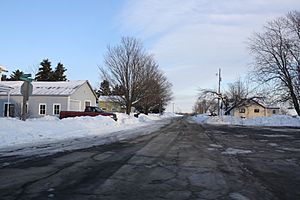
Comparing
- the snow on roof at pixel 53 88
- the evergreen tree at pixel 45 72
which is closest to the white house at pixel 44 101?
the snow on roof at pixel 53 88

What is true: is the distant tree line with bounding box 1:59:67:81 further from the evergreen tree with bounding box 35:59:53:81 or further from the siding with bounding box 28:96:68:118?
the siding with bounding box 28:96:68:118

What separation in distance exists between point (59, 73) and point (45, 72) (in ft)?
13.7

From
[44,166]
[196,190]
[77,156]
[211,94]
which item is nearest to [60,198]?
[196,190]

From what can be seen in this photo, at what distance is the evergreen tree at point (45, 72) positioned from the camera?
7733 cm

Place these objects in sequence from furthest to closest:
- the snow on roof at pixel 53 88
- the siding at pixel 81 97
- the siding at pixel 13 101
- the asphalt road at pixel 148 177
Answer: the siding at pixel 81 97, the snow on roof at pixel 53 88, the siding at pixel 13 101, the asphalt road at pixel 148 177

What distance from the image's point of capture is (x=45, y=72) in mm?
77875

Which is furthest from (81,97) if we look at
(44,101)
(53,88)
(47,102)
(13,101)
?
(13,101)

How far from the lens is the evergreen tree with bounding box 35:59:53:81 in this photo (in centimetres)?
7733

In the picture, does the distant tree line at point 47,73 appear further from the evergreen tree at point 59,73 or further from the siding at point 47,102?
the siding at point 47,102

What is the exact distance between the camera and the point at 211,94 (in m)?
74.6

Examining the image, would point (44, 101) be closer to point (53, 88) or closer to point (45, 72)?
point (53, 88)

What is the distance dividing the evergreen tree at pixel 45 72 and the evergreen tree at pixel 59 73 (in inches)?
47.4

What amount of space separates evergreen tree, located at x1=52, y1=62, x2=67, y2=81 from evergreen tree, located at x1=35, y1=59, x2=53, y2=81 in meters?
1.20

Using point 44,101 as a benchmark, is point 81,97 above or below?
above
